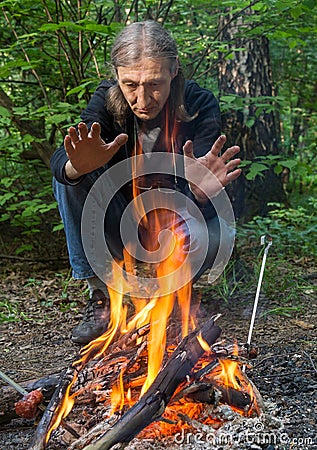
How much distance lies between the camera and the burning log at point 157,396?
5.26ft

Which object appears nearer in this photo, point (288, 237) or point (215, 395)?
point (215, 395)

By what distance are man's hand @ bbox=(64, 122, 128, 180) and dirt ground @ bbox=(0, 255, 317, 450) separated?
0.97 metres

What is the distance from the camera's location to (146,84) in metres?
2.60

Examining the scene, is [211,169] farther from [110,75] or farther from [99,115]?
[110,75]

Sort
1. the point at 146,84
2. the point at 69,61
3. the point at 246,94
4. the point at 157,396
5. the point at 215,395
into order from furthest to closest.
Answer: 1. the point at 246,94
2. the point at 69,61
3. the point at 146,84
4. the point at 215,395
5. the point at 157,396

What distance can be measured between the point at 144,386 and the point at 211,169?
1.02 m

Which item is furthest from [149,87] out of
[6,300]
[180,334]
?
[6,300]

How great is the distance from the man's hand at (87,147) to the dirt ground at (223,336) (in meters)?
0.97

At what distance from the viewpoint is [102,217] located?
311cm

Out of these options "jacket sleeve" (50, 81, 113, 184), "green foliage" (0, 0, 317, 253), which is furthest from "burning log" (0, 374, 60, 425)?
"green foliage" (0, 0, 317, 253)

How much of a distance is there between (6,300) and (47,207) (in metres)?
0.75

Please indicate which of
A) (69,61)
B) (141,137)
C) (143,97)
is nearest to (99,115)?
(141,137)

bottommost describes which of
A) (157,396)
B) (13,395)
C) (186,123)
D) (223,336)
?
(223,336)

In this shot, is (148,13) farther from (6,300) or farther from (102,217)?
(6,300)
